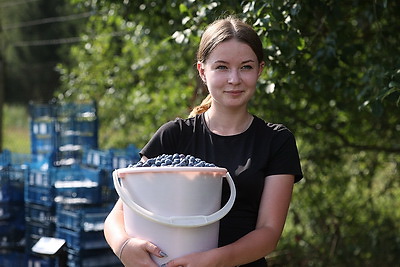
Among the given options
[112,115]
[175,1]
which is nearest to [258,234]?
[175,1]

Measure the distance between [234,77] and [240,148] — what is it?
0.23m

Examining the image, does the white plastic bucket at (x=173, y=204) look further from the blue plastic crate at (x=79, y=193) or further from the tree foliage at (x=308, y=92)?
the blue plastic crate at (x=79, y=193)

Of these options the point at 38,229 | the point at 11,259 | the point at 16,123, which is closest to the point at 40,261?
the point at 38,229

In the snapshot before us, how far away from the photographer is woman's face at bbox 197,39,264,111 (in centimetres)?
229

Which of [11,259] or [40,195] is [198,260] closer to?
[40,195]

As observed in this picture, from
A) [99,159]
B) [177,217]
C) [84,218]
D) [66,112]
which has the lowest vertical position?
[84,218]

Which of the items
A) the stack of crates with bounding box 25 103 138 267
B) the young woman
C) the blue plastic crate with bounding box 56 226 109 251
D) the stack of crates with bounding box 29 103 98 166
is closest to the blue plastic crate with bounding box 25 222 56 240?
the stack of crates with bounding box 25 103 138 267

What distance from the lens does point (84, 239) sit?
421 centimetres

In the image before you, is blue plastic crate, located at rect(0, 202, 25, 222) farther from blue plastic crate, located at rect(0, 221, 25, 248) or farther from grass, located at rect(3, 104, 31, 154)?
grass, located at rect(3, 104, 31, 154)

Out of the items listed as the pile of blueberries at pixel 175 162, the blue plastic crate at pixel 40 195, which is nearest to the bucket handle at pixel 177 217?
the pile of blueberries at pixel 175 162

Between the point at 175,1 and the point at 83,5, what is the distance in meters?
1.99

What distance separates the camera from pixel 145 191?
6.79 ft

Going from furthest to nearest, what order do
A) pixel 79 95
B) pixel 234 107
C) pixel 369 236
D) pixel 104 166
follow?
pixel 79 95 < pixel 369 236 < pixel 104 166 < pixel 234 107

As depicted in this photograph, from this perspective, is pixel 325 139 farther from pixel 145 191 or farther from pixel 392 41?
pixel 145 191
